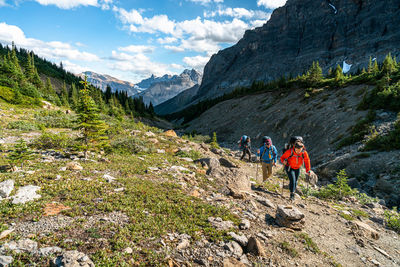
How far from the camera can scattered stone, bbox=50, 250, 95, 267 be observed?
3.34 meters

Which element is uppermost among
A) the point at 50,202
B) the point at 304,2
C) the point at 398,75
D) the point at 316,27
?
the point at 304,2

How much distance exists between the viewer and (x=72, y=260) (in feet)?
11.2

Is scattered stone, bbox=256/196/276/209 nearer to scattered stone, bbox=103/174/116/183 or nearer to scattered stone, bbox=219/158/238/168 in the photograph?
scattered stone, bbox=219/158/238/168

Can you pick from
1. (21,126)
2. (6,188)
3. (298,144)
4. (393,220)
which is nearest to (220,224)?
(298,144)

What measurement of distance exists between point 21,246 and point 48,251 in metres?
0.50

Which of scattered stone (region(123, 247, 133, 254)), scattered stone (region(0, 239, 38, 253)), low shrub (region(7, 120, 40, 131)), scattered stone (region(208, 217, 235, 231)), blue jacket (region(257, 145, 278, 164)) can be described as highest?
blue jacket (region(257, 145, 278, 164))

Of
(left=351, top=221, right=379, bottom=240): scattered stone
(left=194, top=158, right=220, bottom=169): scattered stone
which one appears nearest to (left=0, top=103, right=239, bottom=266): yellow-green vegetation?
Result: (left=194, top=158, right=220, bottom=169): scattered stone

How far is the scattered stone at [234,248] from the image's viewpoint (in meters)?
4.53

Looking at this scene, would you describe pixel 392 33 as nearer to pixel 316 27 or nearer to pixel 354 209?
pixel 316 27

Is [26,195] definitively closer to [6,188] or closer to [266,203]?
[6,188]

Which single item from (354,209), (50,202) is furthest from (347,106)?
(50,202)

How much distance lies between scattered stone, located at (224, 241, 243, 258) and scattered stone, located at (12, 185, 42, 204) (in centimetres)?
544

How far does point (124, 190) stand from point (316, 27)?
764 feet

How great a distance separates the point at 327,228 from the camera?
657 centimetres
